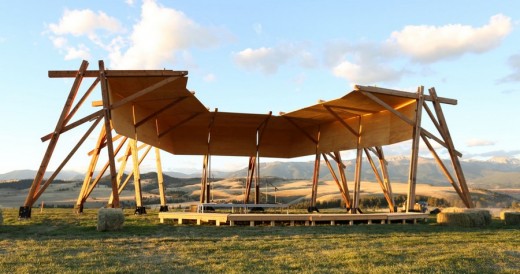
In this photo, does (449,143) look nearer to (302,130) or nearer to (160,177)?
(302,130)

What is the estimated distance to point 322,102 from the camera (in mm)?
16469

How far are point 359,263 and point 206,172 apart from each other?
1447 cm

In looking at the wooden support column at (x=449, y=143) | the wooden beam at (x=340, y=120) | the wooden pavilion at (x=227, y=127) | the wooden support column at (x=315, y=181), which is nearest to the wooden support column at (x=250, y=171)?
the wooden pavilion at (x=227, y=127)

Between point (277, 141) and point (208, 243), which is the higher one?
point (277, 141)

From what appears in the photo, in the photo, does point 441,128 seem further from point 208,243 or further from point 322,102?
point 208,243

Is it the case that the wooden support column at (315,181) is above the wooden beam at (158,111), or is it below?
below

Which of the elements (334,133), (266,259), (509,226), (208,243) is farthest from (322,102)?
(266,259)

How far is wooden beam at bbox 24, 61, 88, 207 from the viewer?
41.8 ft

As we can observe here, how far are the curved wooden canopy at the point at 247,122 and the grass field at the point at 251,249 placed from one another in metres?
4.78

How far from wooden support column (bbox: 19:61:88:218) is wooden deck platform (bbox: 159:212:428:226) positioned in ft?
12.5

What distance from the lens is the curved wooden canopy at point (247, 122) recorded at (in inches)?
590

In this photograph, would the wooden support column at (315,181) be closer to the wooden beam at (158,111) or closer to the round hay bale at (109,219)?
the wooden beam at (158,111)

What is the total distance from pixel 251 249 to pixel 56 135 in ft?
25.8

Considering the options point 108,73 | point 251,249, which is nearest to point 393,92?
point 251,249
